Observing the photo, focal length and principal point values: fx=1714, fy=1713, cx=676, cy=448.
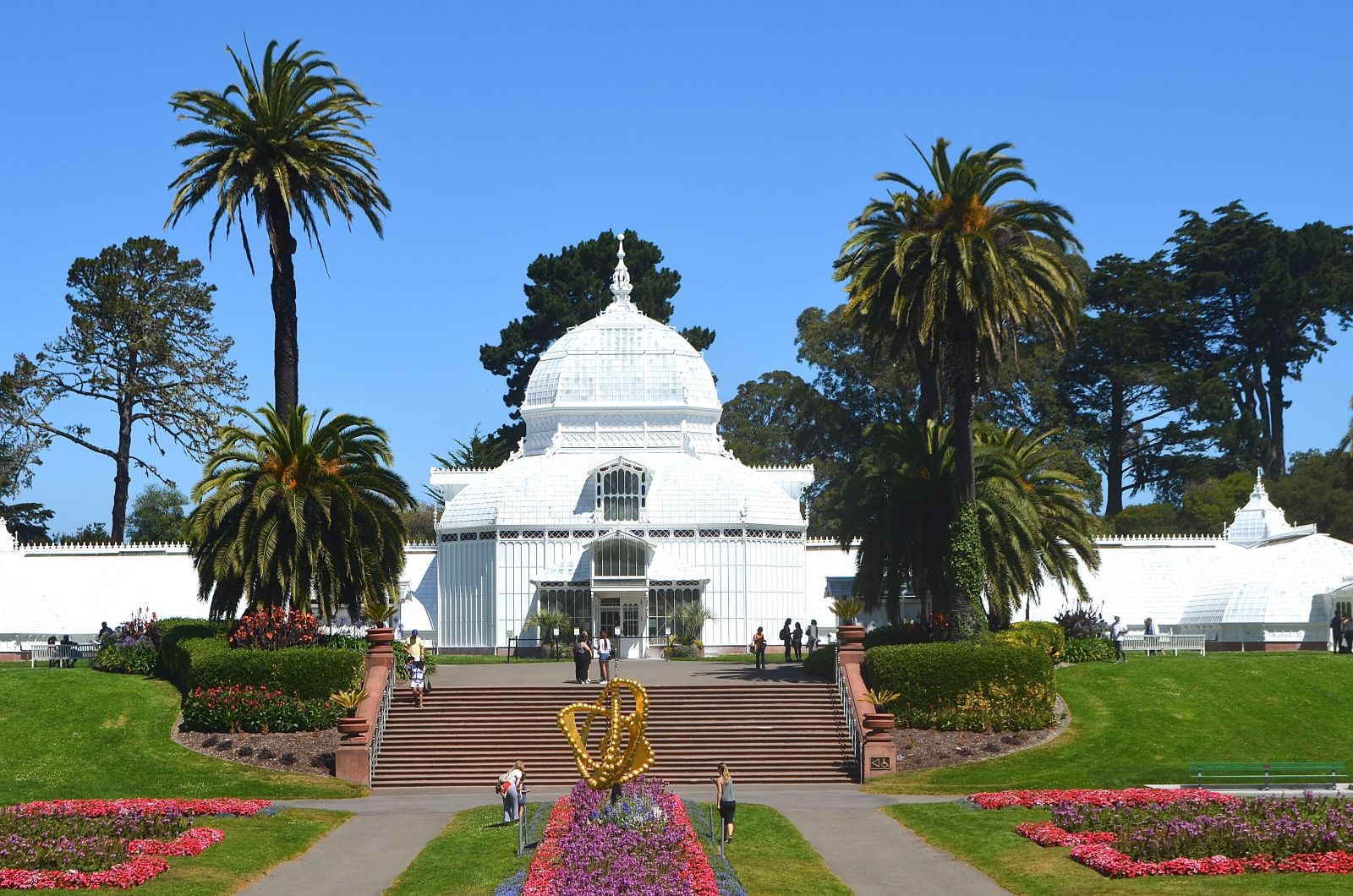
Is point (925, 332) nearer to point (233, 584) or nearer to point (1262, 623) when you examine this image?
point (233, 584)

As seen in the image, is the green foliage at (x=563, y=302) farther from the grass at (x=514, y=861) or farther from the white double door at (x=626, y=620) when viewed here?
the grass at (x=514, y=861)

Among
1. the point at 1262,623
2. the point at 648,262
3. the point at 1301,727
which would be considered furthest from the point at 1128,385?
the point at 1301,727

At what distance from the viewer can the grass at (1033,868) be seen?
2411 cm

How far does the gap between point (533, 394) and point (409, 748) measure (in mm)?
32633

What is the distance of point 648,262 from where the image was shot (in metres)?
101

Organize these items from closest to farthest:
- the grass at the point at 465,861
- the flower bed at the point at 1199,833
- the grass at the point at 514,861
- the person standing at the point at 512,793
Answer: the grass at the point at 514,861
the grass at the point at 465,861
the flower bed at the point at 1199,833
the person standing at the point at 512,793

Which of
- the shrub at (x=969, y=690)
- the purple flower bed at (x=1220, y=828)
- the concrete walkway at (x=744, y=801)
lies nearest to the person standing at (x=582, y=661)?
the concrete walkway at (x=744, y=801)

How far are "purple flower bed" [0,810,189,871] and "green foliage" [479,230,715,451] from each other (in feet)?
221

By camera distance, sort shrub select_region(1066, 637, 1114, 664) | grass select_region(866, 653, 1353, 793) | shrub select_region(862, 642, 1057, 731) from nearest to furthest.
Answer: grass select_region(866, 653, 1353, 793), shrub select_region(862, 642, 1057, 731), shrub select_region(1066, 637, 1114, 664)

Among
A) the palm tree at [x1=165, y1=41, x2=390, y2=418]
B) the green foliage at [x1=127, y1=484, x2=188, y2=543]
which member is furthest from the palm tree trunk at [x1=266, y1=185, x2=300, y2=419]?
the green foliage at [x1=127, y1=484, x2=188, y2=543]

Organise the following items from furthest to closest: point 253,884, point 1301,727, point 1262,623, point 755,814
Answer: point 1262,623 → point 1301,727 → point 755,814 → point 253,884

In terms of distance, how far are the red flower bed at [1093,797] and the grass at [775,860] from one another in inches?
164

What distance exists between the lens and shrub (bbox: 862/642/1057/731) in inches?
1574

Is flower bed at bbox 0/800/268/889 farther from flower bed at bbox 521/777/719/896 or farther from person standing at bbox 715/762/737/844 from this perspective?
Answer: person standing at bbox 715/762/737/844
